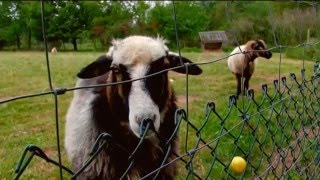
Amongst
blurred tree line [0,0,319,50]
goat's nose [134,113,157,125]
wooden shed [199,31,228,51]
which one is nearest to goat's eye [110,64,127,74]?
blurred tree line [0,0,319,50]

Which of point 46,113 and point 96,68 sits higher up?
point 96,68

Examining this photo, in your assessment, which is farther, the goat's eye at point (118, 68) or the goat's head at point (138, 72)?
the goat's eye at point (118, 68)

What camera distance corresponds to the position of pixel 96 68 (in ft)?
9.37

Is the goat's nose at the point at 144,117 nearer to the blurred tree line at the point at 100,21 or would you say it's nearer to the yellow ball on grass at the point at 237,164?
the blurred tree line at the point at 100,21

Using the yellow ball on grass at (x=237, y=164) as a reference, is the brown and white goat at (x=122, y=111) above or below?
above

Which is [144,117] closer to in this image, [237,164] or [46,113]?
[237,164]

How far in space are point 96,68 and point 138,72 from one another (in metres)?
0.40

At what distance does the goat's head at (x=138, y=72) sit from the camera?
236cm

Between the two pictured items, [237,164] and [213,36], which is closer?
[237,164]

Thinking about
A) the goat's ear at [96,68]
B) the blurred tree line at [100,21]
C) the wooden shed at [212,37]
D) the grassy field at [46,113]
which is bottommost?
the grassy field at [46,113]

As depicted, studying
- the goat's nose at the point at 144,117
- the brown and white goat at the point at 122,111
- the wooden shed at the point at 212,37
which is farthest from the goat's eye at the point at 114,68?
the wooden shed at the point at 212,37

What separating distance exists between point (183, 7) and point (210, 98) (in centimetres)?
548

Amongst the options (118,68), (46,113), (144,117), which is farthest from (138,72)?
(46,113)

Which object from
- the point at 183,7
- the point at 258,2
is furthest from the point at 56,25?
the point at 258,2
